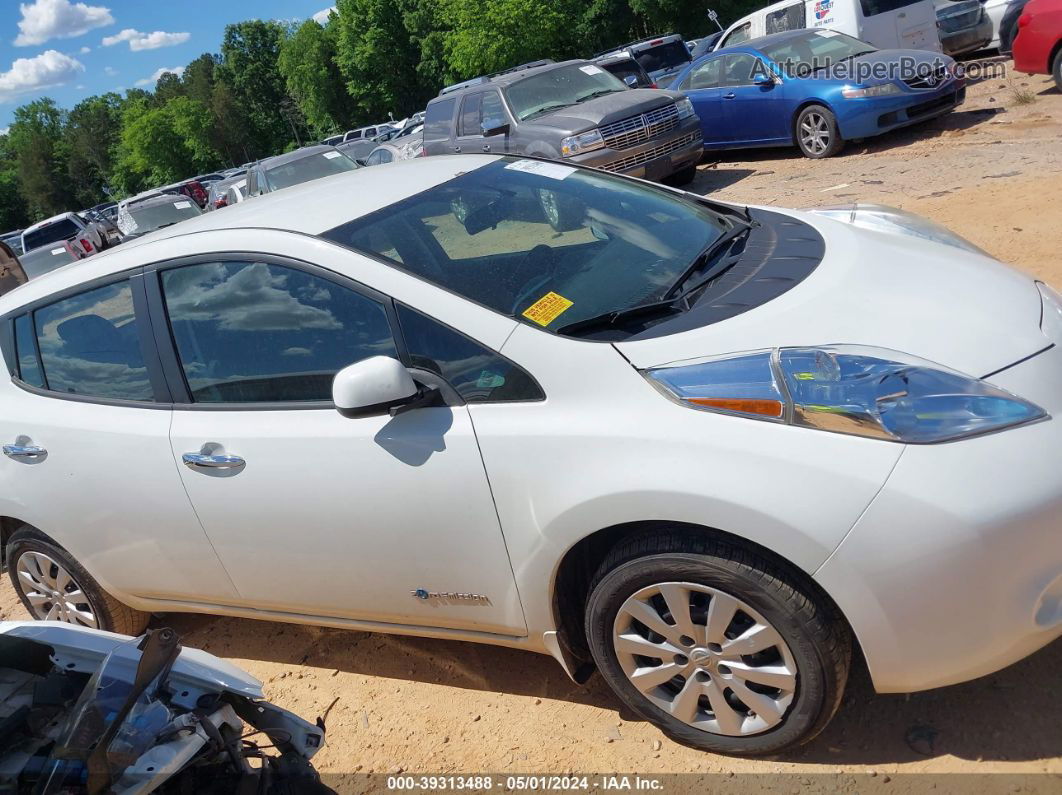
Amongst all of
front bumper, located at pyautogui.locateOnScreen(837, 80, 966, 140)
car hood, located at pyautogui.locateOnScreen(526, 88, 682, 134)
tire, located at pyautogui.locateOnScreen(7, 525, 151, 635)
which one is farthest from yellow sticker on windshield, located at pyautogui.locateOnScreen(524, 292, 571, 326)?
front bumper, located at pyautogui.locateOnScreen(837, 80, 966, 140)

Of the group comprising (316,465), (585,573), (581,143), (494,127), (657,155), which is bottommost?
(585,573)

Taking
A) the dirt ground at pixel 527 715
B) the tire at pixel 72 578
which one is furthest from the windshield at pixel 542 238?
the tire at pixel 72 578

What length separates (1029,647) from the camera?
2230 millimetres

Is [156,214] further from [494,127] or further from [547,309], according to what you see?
[547,309]

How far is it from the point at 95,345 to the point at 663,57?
63.8 feet

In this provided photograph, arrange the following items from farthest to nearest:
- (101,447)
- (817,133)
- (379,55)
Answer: (379,55) → (817,133) → (101,447)

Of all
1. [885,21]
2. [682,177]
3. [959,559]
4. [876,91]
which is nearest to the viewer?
[959,559]

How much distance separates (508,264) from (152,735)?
5.67 ft

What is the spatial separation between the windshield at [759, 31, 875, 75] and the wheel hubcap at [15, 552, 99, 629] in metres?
10.2

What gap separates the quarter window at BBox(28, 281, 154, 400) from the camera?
3.35 m

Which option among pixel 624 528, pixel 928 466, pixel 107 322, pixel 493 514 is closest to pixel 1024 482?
pixel 928 466

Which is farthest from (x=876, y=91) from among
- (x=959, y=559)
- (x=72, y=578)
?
(x=72, y=578)

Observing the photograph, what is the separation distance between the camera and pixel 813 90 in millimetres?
10695

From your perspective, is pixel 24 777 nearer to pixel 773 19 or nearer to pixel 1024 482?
pixel 1024 482
